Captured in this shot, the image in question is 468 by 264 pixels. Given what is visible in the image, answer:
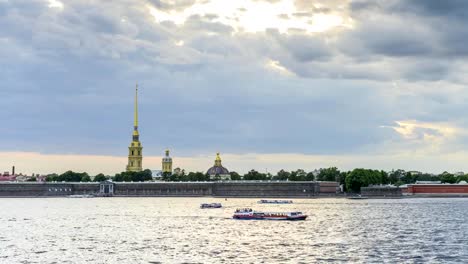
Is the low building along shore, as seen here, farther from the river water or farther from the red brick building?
the river water

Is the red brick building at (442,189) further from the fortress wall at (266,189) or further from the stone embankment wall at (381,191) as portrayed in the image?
the fortress wall at (266,189)

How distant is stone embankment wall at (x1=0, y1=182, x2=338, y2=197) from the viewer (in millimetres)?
163750

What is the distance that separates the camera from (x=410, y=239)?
53.5m

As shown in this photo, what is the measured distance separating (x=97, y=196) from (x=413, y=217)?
119 meters

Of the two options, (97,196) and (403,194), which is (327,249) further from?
(97,196)

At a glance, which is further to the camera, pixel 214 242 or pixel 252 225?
pixel 252 225

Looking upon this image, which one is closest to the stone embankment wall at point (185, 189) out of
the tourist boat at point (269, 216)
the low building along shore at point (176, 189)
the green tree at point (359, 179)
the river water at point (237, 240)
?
the low building along shore at point (176, 189)

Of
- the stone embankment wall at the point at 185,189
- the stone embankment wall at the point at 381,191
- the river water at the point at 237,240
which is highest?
the stone embankment wall at the point at 185,189

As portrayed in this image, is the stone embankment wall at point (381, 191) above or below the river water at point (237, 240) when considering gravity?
above

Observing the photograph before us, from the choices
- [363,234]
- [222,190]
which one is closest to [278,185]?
[222,190]

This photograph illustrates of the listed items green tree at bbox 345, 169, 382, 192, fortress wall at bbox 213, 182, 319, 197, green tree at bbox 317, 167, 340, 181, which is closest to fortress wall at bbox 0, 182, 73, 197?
fortress wall at bbox 213, 182, 319, 197

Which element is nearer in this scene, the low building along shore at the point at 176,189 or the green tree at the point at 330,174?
the low building along shore at the point at 176,189

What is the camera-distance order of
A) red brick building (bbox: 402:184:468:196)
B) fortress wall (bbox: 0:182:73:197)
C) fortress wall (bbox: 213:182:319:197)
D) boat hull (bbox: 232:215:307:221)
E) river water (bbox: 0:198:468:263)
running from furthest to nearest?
fortress wall (bbox: 0:182:73:197) < fortress wall (bbox: 213:182:319:197) < red brick building (bbox: 402:184:468:196) < boat hull (bbox: 232:215:307:221) < river water (bbox: 0:198:468:263)

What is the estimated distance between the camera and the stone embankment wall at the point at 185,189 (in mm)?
163750
